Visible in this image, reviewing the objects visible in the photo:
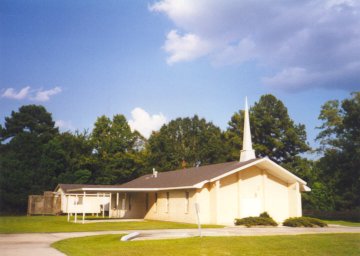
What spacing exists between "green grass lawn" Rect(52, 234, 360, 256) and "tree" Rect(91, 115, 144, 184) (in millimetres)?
43063

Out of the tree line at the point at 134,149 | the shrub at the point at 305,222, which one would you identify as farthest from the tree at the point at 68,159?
the shrub at the point at 305,222

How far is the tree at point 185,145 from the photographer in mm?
61625

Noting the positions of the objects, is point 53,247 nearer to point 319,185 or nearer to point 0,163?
point 0,163

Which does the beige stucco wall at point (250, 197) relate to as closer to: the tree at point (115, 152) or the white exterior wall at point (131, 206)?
the white exterior wall at point (131, 206)

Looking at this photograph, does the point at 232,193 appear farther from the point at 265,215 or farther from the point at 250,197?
the point at 265,215

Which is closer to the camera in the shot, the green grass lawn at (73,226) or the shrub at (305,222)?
the green grass lawn at (73,226)

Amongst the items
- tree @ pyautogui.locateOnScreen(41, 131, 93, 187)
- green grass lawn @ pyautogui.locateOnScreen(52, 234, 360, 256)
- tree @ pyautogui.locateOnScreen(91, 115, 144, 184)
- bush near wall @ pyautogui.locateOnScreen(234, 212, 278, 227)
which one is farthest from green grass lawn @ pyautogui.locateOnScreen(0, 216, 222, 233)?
tree @ pyautogui.locateOnScreen(91, 115, 144, 184)

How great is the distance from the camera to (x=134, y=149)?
6444 centimetres

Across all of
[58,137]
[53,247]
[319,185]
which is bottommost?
[53,247]

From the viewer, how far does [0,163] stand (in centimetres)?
5109

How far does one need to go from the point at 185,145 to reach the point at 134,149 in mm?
8280

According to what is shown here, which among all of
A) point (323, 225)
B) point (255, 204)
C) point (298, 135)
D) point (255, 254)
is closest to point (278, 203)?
point (255, 204)

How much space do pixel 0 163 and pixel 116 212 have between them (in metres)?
18.7

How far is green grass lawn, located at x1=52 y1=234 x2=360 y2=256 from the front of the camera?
1301 centimetres
